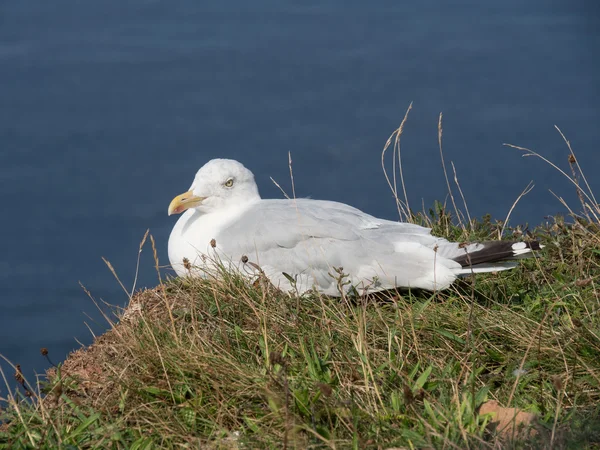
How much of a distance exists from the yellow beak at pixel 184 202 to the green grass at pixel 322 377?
3.28ft

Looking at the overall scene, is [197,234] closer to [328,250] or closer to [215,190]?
[215,190]

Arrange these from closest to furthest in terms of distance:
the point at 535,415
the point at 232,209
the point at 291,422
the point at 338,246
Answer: the point at 291,422
the point at 535,415
the point at 338,246
the point at 232,209

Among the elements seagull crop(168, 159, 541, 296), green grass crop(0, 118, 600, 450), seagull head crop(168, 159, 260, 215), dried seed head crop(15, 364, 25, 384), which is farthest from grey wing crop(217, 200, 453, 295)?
dried seed head crop(15, 364, 25, 384)

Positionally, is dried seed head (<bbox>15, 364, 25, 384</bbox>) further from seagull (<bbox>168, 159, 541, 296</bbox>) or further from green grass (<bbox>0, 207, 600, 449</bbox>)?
seagull (<bbox>168, 159, 541, 296</bbox>)

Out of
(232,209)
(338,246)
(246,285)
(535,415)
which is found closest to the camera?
(535,415)

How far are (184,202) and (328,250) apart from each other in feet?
3.64

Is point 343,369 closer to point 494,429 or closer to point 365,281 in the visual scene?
point 494,429

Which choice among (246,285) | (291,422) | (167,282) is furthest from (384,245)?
(291,422)

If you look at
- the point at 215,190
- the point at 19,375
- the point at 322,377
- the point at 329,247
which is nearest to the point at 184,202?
the point at 215,190

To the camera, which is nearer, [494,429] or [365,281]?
[494,429]

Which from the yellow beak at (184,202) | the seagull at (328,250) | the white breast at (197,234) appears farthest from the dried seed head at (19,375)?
the yellow beak at (184,202)

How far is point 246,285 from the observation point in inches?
186

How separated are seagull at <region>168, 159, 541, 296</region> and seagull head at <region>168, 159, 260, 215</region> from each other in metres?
0.03

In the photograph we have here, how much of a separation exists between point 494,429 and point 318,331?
1150 millimetres
